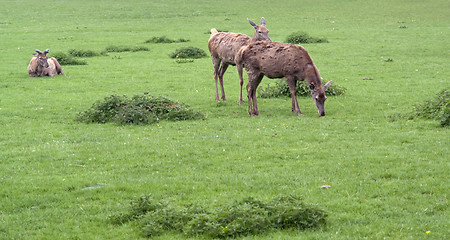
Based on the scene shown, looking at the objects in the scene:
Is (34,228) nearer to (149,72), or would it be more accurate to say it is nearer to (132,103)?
Result: (132,103)

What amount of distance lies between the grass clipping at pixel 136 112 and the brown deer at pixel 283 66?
2.00m

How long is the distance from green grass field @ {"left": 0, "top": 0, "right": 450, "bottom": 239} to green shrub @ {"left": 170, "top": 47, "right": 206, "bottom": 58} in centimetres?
147

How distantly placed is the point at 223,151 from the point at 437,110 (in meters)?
6.15

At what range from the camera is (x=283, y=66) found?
52.4ft

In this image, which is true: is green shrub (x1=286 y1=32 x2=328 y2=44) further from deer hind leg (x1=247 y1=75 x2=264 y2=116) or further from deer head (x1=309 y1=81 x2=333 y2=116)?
deer head (x1=309 y1=81 x2=333 y2=116)

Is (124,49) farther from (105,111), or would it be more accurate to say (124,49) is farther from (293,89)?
(293,89)

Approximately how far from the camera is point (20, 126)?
50.0 feet

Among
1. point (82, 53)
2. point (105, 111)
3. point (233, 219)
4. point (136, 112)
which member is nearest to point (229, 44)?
point (136, 112)

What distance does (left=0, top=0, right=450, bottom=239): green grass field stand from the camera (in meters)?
8.59

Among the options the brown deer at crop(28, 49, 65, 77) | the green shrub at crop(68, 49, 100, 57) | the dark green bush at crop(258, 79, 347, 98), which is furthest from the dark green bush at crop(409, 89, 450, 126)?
the green shrub at crop(68, 49, 100, 57)

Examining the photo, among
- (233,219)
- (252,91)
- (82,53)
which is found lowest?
(82,53)

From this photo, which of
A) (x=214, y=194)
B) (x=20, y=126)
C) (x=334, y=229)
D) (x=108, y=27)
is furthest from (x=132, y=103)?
(x=108, y=27)

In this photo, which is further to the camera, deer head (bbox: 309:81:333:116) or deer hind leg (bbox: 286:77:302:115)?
deer hind leg (bbox: 286:77:302:115)

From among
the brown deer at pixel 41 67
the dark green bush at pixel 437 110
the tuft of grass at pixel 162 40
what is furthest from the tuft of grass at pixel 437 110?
the tuft of grass at pixel 162 40
